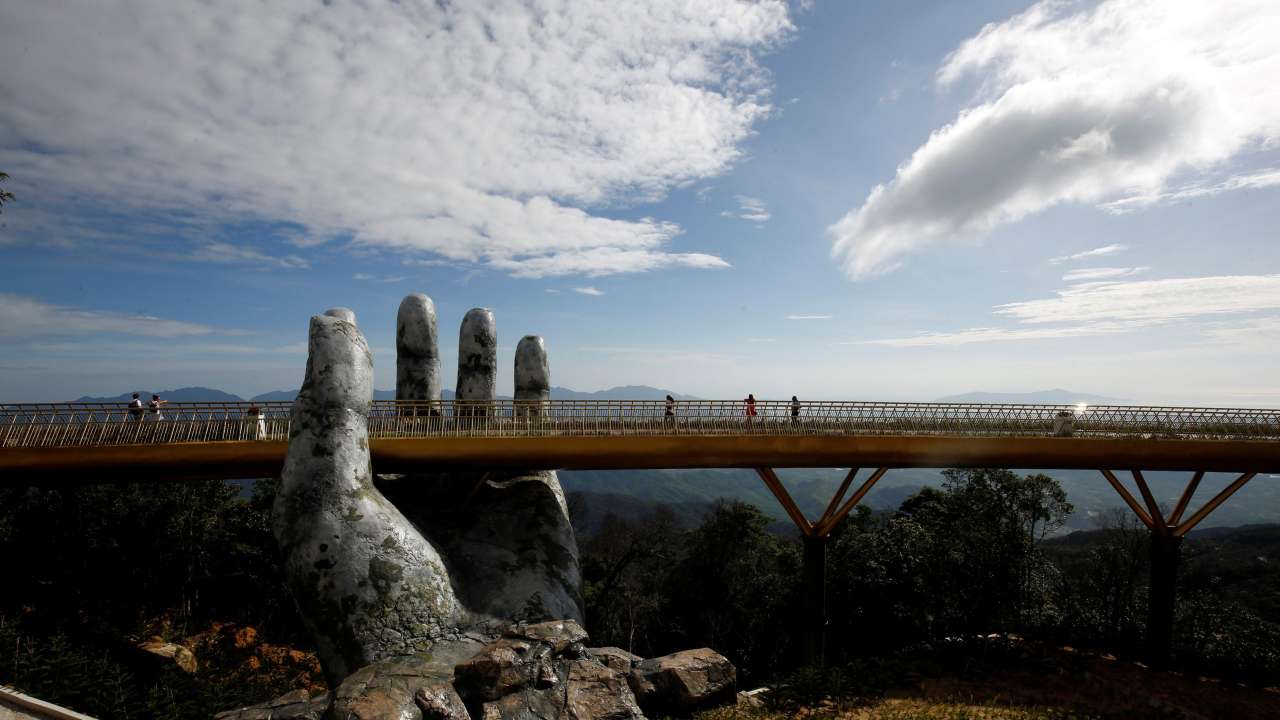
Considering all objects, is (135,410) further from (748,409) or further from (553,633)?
(748,409)

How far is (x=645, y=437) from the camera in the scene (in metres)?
15.9

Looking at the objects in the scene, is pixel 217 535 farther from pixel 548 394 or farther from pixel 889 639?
pixel 889 639

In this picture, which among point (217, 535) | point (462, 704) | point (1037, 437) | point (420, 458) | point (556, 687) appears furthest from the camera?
point (217, 535)

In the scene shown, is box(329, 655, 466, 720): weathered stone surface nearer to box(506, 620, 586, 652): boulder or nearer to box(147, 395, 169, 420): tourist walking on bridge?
box(506, 620, 586, 652): boulder

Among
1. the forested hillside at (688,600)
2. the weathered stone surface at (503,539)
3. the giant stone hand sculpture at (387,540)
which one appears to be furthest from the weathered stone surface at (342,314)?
the forested hillside at (688,600)

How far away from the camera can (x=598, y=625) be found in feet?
103

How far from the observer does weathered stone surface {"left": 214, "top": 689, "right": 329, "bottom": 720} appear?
10.6m

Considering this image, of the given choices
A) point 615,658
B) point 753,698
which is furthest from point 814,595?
point 615,658

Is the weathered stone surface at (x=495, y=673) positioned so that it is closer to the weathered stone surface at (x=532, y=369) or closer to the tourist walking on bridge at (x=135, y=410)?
the weathered stone surface at (x=532, y=369)

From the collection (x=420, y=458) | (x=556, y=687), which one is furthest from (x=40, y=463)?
(x=556, y=687)

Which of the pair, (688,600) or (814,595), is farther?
(688,600)

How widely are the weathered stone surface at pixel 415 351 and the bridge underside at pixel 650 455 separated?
3.46 m

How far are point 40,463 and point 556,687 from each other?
1489 centimetres

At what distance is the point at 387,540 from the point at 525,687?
4.71 meters
